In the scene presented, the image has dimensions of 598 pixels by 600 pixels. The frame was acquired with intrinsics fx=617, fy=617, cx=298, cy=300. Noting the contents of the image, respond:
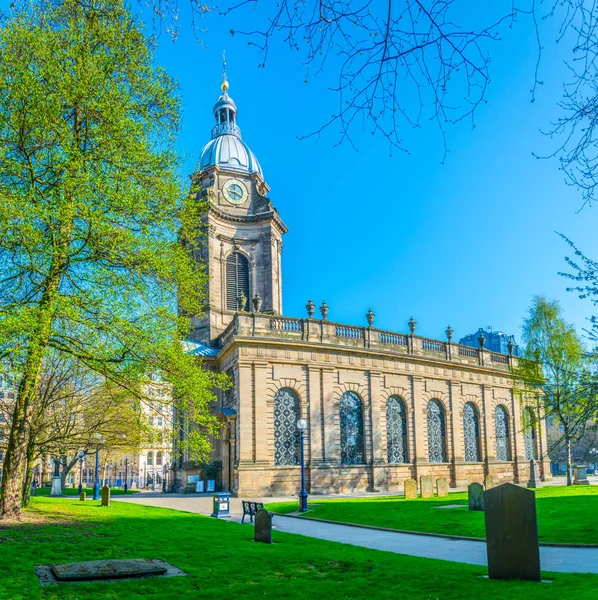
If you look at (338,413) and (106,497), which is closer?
(106,497)

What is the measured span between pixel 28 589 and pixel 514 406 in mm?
44758

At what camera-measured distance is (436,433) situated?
42.1m

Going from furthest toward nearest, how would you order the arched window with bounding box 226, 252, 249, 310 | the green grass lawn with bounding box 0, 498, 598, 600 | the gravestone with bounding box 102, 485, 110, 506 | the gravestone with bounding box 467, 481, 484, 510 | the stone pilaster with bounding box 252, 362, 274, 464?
the arched window with bounding box 226, 252, 249, 310, the stone pilaster with bounding box 252, 362, 274, 464, the gravestone with bounding box 102, 485, 110, 506, the gravestone with bounding box 467, 481, 484, 510, the green grass lawn with bounding box 0, 498, 598, 600

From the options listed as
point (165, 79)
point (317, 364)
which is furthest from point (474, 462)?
point (165, 79)

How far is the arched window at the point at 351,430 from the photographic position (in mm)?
36875

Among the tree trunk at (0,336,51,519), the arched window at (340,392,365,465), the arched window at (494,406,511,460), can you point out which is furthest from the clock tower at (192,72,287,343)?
the tree trunk at (0,336,51,519)

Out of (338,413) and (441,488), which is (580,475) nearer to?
(441,488)

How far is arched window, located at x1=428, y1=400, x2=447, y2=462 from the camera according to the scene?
41.5 m

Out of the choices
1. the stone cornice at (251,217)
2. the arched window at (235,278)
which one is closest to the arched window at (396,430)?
the arched window at (235,278)

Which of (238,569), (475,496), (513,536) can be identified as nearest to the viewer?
(513,536)

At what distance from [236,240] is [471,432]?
72.9 feet

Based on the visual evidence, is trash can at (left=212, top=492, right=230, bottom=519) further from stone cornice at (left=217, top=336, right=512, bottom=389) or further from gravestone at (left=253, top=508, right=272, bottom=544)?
stone cornice at (left=217, top=336, right=512, bottom=389)

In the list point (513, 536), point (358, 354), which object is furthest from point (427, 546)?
point (358, 354)

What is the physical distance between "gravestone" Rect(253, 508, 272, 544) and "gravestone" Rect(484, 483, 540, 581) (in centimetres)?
611
